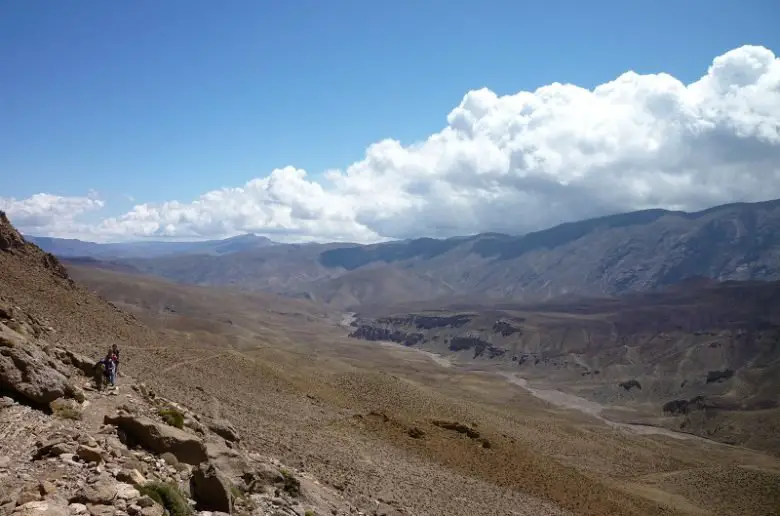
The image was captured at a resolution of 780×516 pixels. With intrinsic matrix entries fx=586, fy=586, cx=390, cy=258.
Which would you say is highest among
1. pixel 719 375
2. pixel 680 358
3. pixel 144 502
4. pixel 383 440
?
pixel 144 502

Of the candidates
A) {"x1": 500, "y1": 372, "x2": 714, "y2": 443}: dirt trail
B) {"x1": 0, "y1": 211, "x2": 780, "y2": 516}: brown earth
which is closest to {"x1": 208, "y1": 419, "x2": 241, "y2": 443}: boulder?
{"x1": 0, "y1": 211, "x2": 780, "y2": 516}: brown earth

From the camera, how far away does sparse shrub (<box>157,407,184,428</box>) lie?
59.7 feet

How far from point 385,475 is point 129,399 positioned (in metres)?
11.6

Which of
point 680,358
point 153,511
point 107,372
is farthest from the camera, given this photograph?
point 680,358

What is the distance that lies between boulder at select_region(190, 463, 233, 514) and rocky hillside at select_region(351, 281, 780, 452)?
94.4 m

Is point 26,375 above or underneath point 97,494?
above

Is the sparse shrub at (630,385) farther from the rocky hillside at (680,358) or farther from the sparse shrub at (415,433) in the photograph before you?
the sparse shrub at (415,433)

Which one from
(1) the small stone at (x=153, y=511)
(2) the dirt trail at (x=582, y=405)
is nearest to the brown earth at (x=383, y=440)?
(1) the small stone at (x=153, y=511)

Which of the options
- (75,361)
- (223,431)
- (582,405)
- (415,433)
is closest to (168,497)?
(223,431)

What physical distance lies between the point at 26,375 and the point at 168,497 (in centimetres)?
571

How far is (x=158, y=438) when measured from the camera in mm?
14758

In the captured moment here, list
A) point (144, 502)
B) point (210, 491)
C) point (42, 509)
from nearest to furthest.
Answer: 1. point (42, 509)
2. point (144, 502)
3. point (210, 491)

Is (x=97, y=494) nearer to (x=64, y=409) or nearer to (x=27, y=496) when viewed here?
(x=27, y=496)

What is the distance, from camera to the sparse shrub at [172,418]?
18203mm
